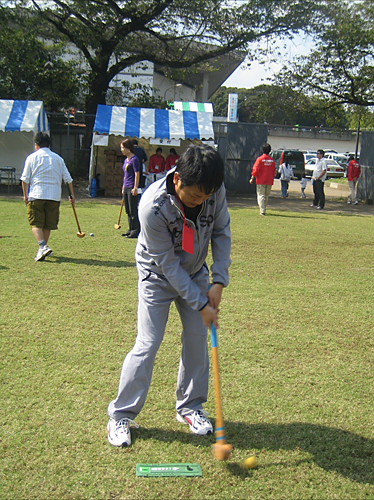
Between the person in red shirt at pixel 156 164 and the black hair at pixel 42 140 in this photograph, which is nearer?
the black hair at pixel 42 140

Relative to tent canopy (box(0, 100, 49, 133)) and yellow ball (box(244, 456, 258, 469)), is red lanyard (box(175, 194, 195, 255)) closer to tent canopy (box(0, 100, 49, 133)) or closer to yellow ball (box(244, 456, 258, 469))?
yellow ball (box(244, 456, 258, 469))

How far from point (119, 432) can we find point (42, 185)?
5.03 meters

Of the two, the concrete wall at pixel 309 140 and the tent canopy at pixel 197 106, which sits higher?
the concrete wall at pixel 309 140

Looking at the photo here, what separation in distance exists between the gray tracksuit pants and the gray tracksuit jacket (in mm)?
120

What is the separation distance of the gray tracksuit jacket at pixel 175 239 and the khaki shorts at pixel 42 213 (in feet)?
15.4

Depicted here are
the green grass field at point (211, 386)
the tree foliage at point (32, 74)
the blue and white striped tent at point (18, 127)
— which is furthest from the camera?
the tree foliage at point (32, 74)

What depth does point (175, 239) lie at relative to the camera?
2.95m

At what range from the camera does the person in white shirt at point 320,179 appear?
16.0 meters

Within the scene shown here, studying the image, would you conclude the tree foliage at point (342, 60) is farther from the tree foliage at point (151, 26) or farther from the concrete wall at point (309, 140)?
the concrete wall at point (309, 140)

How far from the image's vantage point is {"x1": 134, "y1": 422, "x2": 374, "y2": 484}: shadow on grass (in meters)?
2.90

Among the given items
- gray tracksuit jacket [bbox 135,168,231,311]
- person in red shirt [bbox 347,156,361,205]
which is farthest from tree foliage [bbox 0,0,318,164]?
gray tracksuit jacket [bbox 135,168,231,311]

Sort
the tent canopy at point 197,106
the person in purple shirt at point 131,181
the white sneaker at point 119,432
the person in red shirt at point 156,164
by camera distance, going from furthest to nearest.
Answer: the tent canopy at point 197,106, the person in red shirt at point 156,164, the person in purple shirt at point 131,181, the white sneaker at point 119,432

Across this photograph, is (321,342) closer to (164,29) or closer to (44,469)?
(44,469)

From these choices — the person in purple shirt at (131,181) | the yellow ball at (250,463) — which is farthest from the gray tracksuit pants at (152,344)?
the person in purple shirt at (131,181)
